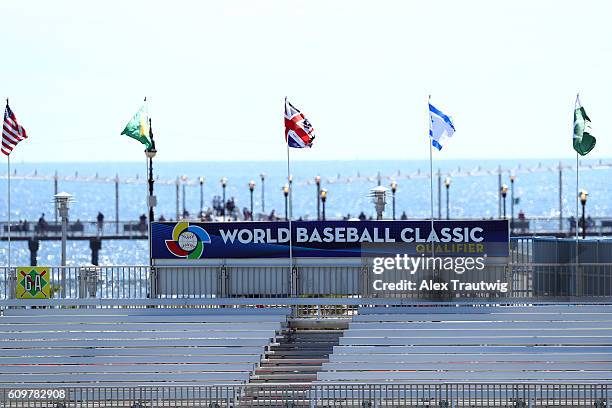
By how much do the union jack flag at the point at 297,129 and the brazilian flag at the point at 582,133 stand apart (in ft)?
20.4

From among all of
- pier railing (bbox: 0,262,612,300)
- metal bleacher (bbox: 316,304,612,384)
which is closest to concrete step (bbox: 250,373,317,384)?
metal bleacher (bbox: 316,304,612,384)

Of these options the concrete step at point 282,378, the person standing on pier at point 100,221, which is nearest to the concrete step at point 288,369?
the concrete step at point 282,378

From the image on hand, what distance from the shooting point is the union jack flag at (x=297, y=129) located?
35500mm

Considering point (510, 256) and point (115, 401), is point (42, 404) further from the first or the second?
point (510, 256)

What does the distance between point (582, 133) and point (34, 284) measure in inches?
522

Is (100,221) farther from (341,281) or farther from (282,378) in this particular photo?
(282,378)

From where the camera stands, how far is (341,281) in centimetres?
3475

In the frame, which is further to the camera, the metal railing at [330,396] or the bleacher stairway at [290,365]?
the bleacher stairway at [290,365]

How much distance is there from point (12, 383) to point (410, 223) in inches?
381

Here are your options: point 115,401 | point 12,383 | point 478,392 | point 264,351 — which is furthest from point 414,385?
point 12,383

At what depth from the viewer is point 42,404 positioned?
30109 millimetres

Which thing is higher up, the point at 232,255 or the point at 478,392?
the point at 232,255

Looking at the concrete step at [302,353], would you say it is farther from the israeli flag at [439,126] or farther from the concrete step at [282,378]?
the israeli flag at [439,126]

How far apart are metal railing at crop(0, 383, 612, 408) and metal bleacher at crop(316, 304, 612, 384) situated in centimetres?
82
